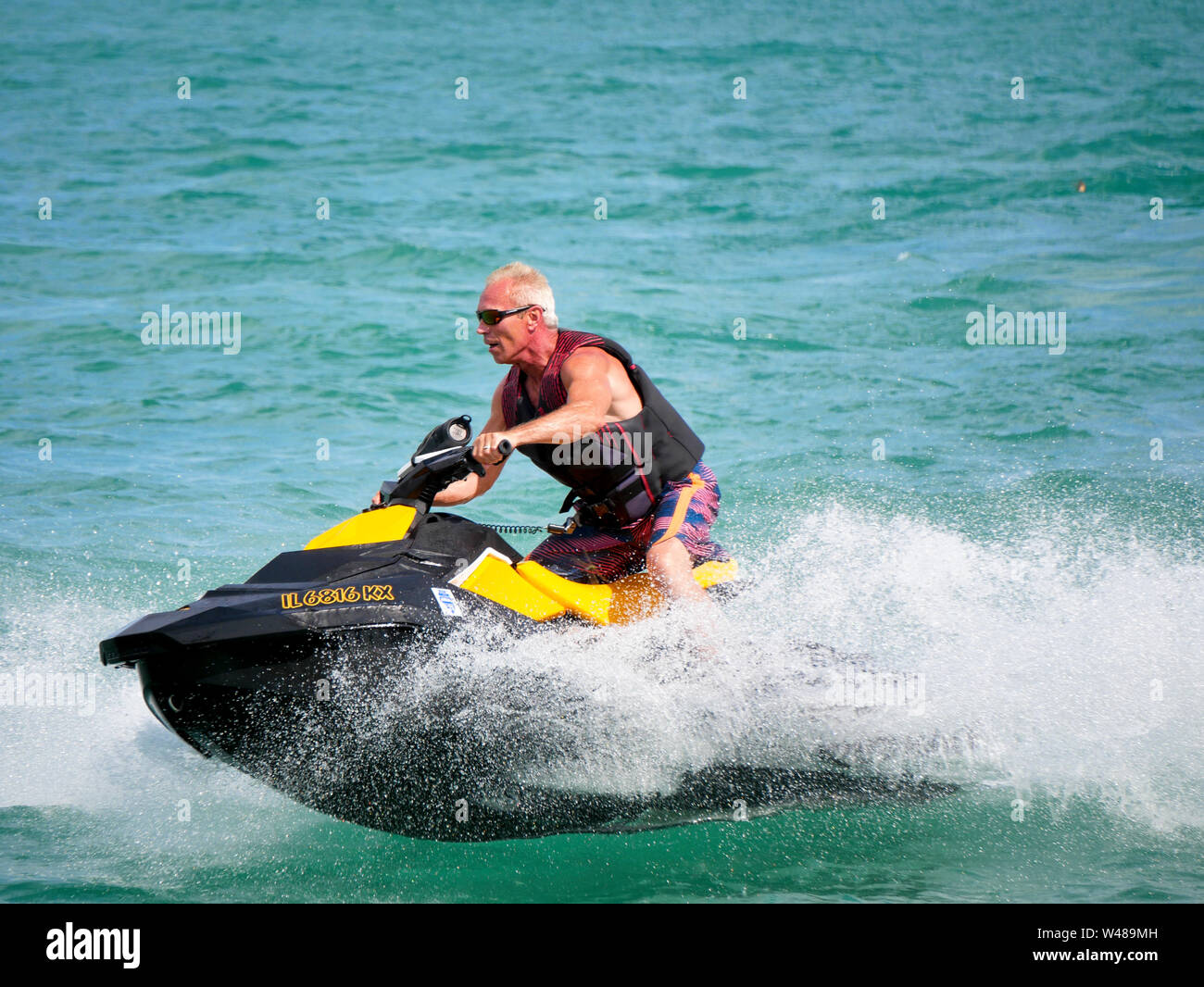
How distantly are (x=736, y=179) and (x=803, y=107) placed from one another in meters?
3.60

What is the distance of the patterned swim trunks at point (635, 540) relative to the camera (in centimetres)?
433

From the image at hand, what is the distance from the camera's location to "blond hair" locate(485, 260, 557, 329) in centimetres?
411

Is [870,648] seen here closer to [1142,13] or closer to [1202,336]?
[1202,336]

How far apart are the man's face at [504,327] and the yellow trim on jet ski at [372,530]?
2.00 feet

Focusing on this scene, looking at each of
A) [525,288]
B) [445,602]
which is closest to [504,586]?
[445,602]

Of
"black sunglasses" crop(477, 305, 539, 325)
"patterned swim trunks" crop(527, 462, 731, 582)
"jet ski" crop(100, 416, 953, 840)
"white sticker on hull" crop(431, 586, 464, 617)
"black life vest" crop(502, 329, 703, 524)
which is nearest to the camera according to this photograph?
"jet ski" crop(100, 416, 953, 840)

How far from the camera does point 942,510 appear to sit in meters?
7.95

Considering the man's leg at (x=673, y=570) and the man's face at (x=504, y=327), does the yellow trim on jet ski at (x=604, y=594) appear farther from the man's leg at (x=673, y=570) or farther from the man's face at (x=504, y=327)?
the man's face at (x=504, y=327)

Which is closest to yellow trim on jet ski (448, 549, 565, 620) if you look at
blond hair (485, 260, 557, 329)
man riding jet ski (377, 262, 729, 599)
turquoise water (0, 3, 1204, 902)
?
turquoise water (0, 3, 1204, 902)

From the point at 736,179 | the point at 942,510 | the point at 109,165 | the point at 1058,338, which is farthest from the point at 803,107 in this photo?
the point at 942,510

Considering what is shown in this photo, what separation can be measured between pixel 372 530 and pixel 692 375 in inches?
294

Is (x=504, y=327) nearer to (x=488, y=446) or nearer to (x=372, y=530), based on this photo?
(x=488, y=446)

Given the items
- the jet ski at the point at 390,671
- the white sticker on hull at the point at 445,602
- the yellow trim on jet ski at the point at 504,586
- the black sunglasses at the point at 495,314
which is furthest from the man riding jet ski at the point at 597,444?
the white sticker on hull at the point at 445,602

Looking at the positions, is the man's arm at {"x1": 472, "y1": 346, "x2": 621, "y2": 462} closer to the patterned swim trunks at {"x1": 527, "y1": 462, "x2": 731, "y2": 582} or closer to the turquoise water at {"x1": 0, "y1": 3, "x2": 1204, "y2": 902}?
the patterned swim trunks at {"x1": 527, "y1": 462, "x2": 731, "y2": 582}
